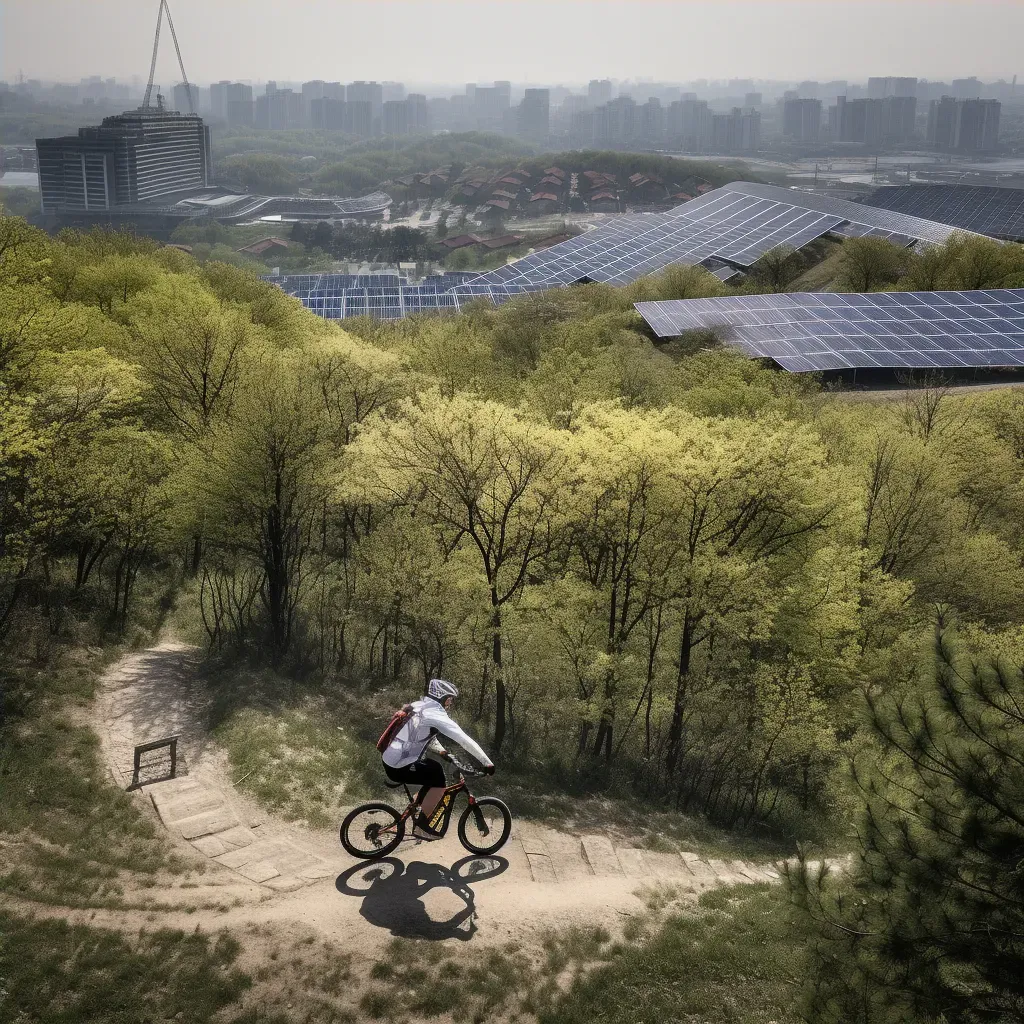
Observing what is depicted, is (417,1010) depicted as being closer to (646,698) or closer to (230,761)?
(230,761)

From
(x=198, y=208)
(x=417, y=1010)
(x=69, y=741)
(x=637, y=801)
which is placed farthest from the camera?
(x=198, y=208)

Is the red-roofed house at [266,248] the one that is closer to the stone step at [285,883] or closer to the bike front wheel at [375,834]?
the bike front wheel at [375,834]

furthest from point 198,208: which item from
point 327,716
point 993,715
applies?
point 993,715

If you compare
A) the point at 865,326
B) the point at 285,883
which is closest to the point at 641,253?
the point at 865,326

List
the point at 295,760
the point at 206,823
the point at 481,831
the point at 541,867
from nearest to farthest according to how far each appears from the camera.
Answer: the point at 481,831 → the point at 541,867 → the point at 206,823 → the point at 295,760

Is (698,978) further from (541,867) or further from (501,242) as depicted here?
(501,242)

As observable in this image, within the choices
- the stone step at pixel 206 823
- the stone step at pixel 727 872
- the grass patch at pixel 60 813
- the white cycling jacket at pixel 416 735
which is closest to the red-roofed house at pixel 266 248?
the grass patch at pixel 60 813
